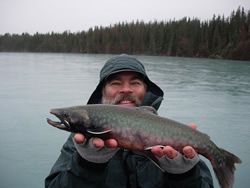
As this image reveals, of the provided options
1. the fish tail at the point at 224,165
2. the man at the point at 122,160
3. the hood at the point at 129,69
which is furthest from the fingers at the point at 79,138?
the fish tail at the point at 224,165

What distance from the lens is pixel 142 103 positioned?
3.56 meters

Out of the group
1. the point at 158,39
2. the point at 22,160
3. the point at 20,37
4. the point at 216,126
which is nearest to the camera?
the point at 22,160

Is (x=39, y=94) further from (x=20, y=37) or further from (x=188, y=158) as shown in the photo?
(x=20, y=37)

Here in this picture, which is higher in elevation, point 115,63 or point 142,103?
point 115,63

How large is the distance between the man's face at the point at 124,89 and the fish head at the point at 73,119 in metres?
0.64

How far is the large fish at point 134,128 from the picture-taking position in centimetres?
275

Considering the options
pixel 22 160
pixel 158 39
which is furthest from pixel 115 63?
pixel 158 39

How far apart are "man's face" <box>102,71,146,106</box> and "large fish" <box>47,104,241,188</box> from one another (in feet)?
1.57

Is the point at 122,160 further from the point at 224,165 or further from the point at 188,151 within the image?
the point at 224,165

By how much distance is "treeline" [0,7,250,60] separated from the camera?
7825 cm

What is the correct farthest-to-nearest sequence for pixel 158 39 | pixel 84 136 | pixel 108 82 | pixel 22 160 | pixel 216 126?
pixel 158 39
pixel 216 126
pixel 22 160
pixel 108 82
pixel 84 136

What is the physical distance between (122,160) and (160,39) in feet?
301

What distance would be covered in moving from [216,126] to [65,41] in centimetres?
10868

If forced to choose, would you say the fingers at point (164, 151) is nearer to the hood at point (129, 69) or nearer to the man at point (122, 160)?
the man at point (122, 160)
